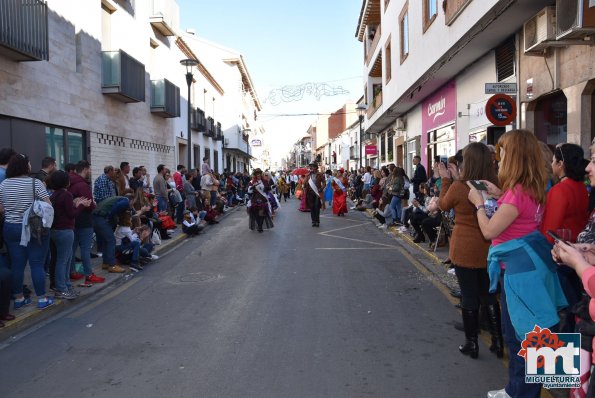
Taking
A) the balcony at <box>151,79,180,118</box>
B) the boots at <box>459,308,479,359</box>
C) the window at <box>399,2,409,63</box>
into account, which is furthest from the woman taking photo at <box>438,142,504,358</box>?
the balcony at <box>151,79,180,118</box>

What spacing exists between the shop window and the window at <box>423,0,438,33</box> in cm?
454

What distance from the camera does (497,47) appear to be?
450 inches

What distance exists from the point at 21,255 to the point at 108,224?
7.01 feet

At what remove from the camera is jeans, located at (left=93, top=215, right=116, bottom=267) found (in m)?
7.81

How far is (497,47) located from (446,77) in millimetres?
3343

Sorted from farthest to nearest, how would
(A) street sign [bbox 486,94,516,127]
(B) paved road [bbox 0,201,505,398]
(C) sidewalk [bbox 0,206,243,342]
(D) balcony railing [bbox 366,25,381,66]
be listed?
(D) balcony railing [bbox 366,25,381,66] → (A) street sign [bbox 486,94,516,127] → (C) sidewalk [bbox 0,206,243,342] → (B) paved road [bbox 0,201,505,398]

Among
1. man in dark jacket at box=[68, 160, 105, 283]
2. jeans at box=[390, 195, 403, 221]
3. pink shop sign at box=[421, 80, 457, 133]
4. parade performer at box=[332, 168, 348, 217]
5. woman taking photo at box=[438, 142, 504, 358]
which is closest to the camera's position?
woman taking photo at box=[438, 142, 504, 358]

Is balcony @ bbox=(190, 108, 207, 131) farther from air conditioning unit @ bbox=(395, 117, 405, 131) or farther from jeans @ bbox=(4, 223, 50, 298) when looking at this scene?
jeans @ bbox=(4, 223, 50, 298)

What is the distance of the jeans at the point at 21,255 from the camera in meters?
5.68

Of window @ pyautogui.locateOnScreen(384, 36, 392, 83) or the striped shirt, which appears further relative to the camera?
window @ pyautogui.locateOnScreen(384, 36, 392, 83)

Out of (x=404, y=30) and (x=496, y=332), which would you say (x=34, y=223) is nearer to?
(x=496, y=332)

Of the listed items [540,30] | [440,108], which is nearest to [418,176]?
[440,108]

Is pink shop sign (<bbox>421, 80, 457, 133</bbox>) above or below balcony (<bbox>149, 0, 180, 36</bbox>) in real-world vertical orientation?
below

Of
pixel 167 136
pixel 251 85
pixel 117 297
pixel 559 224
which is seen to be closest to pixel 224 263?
pixel 117 297
